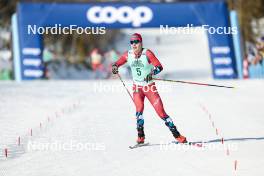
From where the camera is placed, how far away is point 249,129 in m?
11.5

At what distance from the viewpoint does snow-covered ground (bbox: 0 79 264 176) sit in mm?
8266

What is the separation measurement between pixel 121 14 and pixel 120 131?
1279 centimetres

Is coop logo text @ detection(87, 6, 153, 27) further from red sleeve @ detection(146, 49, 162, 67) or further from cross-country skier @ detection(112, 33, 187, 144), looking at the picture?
red sleeve @ detection(146, 49, 162, 67)

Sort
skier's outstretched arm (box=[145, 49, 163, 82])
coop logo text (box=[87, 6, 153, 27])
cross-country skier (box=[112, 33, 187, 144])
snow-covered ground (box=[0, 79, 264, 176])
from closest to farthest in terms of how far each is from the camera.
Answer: snow-covered ground (box=[0, 79, 264, 176]) < skier's outstretched arm (box=[145, 49, 163, 82]) < cross-country skier (box=[112, 33, 187, 144]) < coop logo text (box=[87, 6, 153, 27])

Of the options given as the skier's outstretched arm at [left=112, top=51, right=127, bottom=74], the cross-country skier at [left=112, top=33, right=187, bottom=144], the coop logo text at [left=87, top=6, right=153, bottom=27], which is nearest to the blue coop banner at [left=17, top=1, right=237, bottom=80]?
the coop logo text at [left=87, top=6, right=153, bottom=27]

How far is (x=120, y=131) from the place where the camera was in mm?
11297

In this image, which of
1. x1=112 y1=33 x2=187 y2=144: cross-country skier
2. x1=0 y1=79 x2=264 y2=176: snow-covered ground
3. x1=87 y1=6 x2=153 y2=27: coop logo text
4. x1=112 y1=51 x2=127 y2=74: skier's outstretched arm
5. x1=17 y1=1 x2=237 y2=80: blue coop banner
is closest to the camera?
x1=0 y1=79 x2=264 y2=176: snow-covered ground

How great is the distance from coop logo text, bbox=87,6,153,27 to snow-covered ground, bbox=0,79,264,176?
5.26m

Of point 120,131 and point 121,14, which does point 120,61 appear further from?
point 121,14

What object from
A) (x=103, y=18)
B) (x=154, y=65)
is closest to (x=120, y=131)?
(x=154, y=65)

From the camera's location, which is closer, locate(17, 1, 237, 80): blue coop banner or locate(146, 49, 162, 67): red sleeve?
locate(146, 49, 162, 67): red sleeve

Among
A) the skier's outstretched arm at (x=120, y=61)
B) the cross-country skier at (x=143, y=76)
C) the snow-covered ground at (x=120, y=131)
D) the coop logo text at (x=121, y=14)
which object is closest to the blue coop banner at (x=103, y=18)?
the coop logo text at (x=121, y=14)

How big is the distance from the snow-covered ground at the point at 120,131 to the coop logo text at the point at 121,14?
207 inches

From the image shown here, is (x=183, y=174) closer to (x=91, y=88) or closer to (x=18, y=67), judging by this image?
(x=91, y=88)
